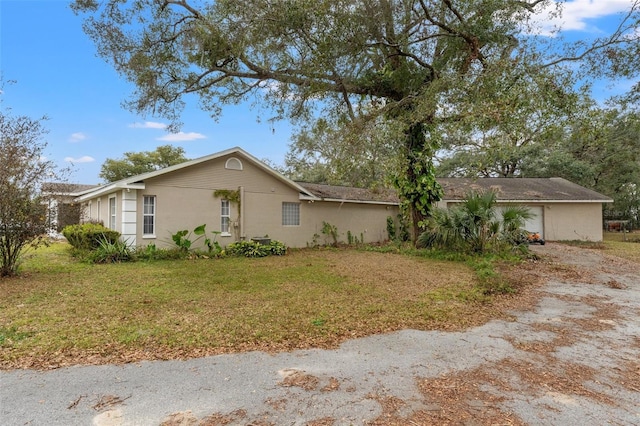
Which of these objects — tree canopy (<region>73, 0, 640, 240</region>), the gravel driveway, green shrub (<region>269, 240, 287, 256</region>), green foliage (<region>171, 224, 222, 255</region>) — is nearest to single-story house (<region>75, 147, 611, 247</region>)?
green foliage (<region>171, 224, 222, 255</region>)

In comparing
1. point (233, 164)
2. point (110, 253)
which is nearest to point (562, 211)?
point (233, 164)

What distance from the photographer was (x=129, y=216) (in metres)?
11.8

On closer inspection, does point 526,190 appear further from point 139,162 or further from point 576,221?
point 139,162

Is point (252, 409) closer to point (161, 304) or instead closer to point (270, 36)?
point (161, 304)

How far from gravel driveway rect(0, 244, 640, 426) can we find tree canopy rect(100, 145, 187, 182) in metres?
33.6

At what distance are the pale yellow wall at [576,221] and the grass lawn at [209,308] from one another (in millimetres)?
13054

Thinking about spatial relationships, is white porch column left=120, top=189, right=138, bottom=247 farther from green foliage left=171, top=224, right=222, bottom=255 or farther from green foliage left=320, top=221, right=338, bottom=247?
green foliage left=320, top=221, right=338, bottom=247

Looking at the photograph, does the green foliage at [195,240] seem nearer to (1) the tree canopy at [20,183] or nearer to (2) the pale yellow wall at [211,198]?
(2) the pale yellow wall at [211,198]

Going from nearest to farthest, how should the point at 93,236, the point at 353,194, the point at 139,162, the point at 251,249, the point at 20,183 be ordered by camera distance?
the point at 20,183 → the point at 93,236 → the point at 251,249 → the point at 353,194 → the point at 139,162

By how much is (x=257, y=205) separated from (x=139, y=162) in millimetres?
24951

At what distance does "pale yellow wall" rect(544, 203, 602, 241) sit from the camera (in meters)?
19.2

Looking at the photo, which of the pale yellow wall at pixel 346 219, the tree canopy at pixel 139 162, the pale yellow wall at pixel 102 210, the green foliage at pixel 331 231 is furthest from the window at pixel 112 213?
the tree canopy at pixel 139 162

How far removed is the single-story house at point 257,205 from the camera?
12.3m

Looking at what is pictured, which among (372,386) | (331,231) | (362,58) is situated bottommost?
(372,386)
